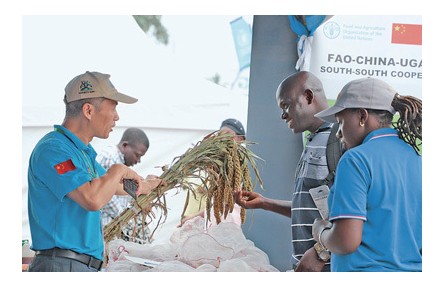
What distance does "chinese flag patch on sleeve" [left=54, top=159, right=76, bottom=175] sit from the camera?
8.79ft

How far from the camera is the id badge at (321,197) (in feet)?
10.5

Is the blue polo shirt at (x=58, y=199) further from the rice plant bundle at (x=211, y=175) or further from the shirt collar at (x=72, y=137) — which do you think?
the rice plant bundle at (x=211, y=175)

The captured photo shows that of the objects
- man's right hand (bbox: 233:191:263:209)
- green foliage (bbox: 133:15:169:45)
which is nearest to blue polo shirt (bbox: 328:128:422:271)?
man's right hand (bbox: 233:191:263:209)

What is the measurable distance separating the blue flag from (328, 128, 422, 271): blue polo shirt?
557cm

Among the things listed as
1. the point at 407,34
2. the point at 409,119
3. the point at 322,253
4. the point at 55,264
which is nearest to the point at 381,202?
the point at 409,119

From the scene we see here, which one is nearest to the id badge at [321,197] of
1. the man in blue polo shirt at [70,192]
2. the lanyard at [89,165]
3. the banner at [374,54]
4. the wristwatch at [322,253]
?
the wristwatch at [322,253]

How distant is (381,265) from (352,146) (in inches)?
18.8

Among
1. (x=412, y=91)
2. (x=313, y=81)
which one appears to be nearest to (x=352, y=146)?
(x=313, y=81)

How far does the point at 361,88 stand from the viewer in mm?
2572

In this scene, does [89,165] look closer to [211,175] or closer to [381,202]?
[211,175]

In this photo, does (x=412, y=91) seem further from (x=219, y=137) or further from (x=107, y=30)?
(x=107, y=30)

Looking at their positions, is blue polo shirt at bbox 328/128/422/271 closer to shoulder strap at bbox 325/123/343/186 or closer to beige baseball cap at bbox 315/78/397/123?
beige baseball cap at bbox 315/78/397/123

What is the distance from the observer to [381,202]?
240cm

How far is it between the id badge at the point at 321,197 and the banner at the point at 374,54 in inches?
51.9
